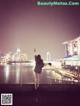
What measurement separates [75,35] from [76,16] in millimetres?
428

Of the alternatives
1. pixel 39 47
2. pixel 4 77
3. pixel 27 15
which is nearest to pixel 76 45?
pixel 39 47

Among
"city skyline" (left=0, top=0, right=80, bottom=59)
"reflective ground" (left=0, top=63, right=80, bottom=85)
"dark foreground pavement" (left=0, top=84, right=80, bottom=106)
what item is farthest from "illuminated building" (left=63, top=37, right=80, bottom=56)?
"dark foreground pavement" (left=0, top=84, right=80, bottom=106)

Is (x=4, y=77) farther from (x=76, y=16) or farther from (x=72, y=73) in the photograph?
(x=76, y=16)

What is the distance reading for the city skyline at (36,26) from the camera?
24.0 feet

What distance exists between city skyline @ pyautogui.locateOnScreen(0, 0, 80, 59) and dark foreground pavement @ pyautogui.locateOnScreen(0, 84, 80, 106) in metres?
0.72

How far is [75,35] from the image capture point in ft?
24.2

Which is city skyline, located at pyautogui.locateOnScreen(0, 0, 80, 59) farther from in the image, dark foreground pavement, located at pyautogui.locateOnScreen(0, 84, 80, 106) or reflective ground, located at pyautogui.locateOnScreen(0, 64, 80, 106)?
dark foreground pavement, located at pyautogui.locateOnScreen(0, 84, 80, 106)

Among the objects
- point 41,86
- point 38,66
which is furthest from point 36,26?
point 41,86

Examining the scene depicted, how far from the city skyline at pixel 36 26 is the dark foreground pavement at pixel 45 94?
0.72 m

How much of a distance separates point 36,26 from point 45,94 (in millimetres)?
1562

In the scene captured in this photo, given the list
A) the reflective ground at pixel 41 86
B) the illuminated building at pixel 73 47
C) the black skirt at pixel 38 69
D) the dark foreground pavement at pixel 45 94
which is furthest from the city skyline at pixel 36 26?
the dark foreground pavement at pixel 45 94

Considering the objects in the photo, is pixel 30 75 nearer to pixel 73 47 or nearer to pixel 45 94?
pixel 45 94

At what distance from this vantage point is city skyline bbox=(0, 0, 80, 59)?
731 centimetres

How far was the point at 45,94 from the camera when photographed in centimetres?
696
